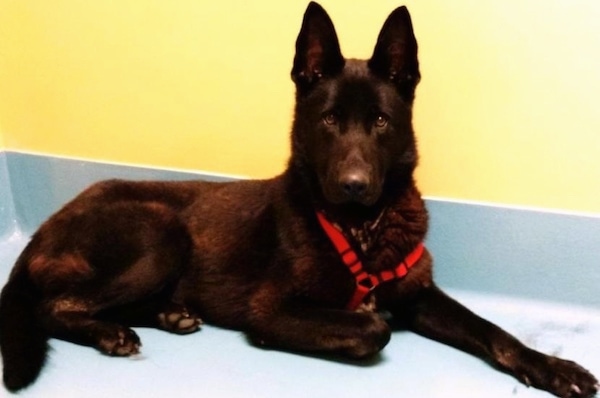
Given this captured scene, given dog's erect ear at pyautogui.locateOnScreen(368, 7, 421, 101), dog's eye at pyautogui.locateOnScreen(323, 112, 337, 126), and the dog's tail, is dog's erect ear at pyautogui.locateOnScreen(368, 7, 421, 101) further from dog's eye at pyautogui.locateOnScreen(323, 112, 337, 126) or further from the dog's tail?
the dog's tail

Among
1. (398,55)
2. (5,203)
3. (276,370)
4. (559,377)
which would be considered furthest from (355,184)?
(5,203)

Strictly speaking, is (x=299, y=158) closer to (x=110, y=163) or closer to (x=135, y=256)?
(x=135, y=256)

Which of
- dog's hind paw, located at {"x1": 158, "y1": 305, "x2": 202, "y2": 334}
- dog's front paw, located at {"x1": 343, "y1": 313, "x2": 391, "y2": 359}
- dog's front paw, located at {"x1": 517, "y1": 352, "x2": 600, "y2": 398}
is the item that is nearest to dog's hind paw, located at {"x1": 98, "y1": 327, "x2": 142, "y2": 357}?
dog's hind paw, located at {"x1": 158, "y1": 305, "x2": 202, "y2": 334}

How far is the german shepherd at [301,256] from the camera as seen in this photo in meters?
1.82

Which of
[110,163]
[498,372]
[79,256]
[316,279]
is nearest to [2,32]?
[110,163]

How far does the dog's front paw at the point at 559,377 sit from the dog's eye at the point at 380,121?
0.64 meters

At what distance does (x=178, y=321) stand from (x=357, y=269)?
51 centimetres

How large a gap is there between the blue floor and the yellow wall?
1.32ft

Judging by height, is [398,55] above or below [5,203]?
above

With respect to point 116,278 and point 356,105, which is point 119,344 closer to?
point 116,278

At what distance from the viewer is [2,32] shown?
8.34 feet

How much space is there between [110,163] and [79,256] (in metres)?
0.60

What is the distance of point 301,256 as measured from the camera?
192 centimetres

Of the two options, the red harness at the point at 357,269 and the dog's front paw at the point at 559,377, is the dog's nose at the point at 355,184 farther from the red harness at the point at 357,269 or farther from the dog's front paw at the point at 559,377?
the dog's front paw at the point at 559,377
